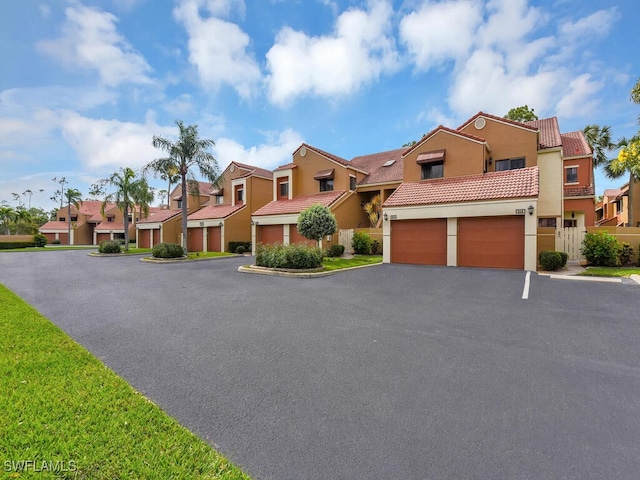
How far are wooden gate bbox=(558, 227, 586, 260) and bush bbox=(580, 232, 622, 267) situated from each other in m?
1.41

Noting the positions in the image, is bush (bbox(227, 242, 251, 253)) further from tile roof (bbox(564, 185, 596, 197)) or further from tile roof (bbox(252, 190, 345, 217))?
tile roof (bbox(564, 185, 596, 197))

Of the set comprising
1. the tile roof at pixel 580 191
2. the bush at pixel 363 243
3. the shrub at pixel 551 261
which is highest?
the tile roof at pixel 580 191

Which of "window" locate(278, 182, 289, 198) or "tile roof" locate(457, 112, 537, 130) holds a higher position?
"tile roof" locate(457, 112, 537, 130)

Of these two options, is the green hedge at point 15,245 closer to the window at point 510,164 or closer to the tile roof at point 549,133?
the window at point 510,164

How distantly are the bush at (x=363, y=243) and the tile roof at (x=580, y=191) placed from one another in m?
16.5

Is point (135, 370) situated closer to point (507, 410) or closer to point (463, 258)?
point (507, 410)

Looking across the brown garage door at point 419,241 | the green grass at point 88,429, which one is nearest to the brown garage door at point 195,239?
the brown garage door at point 419,241

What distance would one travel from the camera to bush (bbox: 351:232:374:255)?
69.3 feet

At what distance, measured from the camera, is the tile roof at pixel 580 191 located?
23203 mm

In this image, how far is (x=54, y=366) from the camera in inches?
171

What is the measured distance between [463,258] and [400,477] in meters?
15.2

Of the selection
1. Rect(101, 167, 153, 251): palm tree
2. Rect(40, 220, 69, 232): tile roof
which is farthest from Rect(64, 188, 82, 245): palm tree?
Rect(101, 167, 153, 251): palm tree

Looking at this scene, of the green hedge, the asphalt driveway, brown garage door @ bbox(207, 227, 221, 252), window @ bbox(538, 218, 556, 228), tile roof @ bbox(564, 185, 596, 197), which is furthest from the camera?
the green hedge

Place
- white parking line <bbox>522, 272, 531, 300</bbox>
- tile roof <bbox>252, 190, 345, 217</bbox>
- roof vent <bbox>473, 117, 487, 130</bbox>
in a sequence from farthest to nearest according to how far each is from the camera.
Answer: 1. tile roof <bbox>252, 190, 345, 217</bbox>
2. roof vent <bbox>473, 117, 487, 130</bbox>
3. white parking line <bbox>522, 272, 531, 300</bbox>
